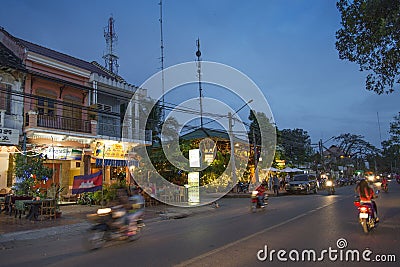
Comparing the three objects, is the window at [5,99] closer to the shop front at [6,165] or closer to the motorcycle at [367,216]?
the shop front at [6,165]

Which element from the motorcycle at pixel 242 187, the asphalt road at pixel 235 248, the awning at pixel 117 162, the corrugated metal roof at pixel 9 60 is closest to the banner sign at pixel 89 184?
the awning at pixel 117 162

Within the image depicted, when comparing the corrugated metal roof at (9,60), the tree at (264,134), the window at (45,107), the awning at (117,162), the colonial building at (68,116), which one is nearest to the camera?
the corrugated metal roof at (9,60)

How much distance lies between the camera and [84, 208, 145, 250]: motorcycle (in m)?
7.55

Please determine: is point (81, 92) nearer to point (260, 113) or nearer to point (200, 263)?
point (200, 263)

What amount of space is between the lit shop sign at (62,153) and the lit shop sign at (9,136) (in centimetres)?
214

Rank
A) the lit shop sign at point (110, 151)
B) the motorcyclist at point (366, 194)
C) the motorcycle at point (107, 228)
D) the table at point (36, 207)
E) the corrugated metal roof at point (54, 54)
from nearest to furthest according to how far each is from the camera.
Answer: the motorcycle at point (107, 228), the motorcyclist at point (366, 194), the table at point (36, 207), the corrugated metal roof at point (54, 54), the lit shop sign at point (110, 151)

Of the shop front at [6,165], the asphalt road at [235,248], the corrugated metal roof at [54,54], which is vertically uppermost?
the corrugated metal roof at [54,54]

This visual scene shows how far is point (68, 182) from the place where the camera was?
21109 mm

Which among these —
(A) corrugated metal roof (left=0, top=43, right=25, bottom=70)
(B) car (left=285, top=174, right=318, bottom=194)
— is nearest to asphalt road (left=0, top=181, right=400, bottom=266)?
(A) corrugated metal roof (left=0, top=43, right=25, bottom=70)

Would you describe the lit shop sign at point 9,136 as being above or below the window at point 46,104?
below

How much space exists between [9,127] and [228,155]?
18.6 metres

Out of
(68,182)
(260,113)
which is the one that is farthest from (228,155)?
(68,182)

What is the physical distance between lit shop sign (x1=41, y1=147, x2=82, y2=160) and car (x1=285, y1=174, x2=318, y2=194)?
58.2ft

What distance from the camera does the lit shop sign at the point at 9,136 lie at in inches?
619
